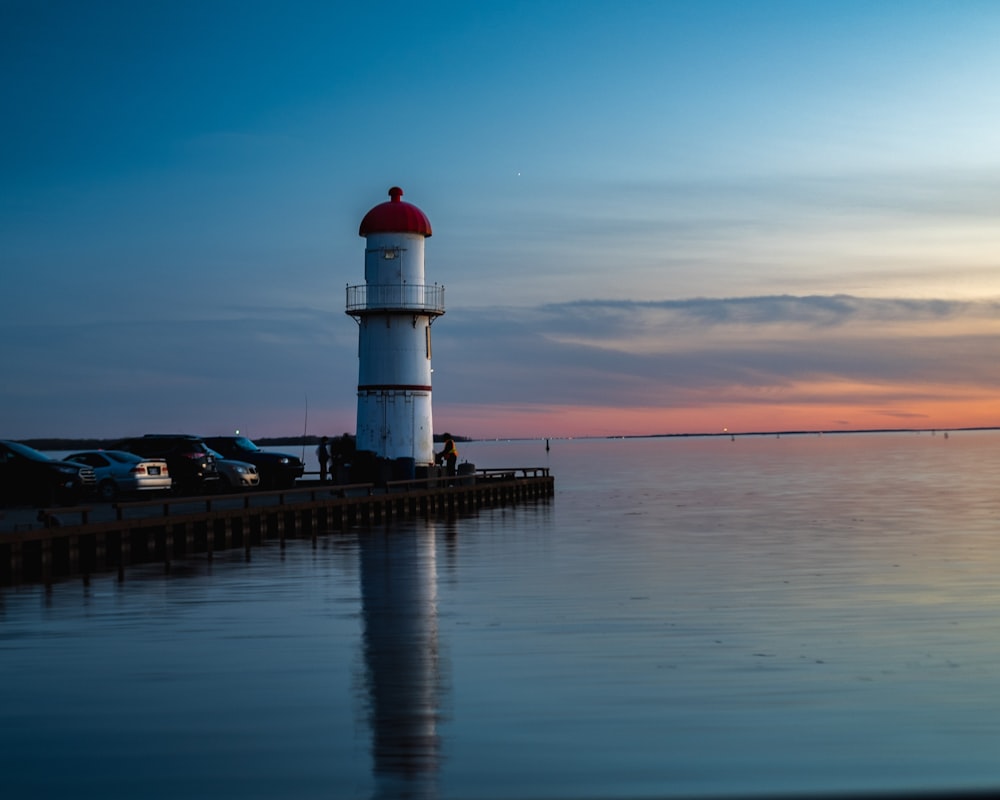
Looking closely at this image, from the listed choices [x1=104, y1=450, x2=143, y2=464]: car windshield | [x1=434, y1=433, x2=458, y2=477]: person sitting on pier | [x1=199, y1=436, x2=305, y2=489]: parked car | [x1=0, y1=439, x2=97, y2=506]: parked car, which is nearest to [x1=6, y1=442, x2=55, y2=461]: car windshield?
[x1=0, y1=439, x2=97, y2=506]: parked car

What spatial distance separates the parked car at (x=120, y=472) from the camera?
121 feet

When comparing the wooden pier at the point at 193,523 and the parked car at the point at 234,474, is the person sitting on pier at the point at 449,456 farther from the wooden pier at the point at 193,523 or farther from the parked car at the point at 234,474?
the parked car at the point at 234,474

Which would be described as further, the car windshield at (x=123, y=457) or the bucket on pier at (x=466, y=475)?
the bucket on pier at (x=466, y=475)

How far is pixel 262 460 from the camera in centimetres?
4700

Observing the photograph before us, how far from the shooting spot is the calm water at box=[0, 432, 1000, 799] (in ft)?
36.6

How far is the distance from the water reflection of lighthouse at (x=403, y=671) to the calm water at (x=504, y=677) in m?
0.05

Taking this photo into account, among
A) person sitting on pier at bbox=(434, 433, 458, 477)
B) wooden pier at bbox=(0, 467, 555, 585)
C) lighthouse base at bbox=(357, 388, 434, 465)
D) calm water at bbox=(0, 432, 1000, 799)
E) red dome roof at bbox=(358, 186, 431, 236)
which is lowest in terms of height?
calm water at bbox=(0, 432, 1000, 799)

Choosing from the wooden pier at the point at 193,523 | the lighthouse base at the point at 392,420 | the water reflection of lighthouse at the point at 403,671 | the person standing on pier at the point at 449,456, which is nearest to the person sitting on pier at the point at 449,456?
the person standing on pier at the point at 449,456

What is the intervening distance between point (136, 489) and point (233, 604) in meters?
15.6

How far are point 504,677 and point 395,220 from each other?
108ft

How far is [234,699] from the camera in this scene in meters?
14.2

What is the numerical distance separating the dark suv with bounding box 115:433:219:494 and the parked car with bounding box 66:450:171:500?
2.98m

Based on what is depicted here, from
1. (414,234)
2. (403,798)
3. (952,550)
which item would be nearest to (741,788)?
(403,798)

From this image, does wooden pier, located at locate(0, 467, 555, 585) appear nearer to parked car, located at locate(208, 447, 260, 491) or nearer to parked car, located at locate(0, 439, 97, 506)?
parked car, located at locate(0, 439, 97, 506)
